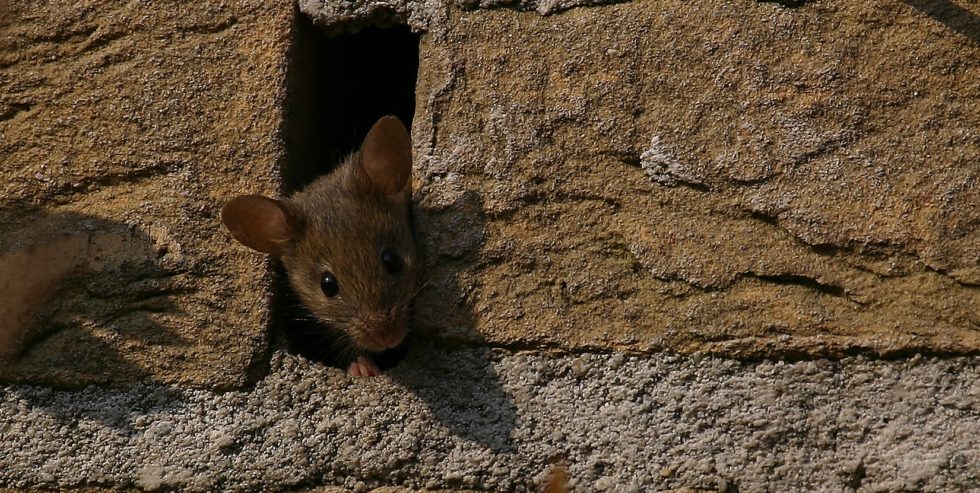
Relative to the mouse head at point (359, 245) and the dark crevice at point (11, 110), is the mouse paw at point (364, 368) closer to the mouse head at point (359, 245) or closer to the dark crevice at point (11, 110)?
the mouse head at point (359, 245)

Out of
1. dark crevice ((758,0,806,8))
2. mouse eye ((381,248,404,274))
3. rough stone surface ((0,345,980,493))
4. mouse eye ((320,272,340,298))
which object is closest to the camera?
rough stone surface ((0,345,980,493))

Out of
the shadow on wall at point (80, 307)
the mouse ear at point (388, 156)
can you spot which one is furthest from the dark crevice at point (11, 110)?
the mouse ear at point (388, 156)

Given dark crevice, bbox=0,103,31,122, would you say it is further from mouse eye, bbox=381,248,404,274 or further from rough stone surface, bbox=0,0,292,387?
mouse eye, bbox=381,248,404,274

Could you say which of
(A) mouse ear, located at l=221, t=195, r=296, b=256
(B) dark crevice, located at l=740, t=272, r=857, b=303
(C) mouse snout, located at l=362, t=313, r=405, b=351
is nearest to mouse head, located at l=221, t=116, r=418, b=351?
(C) mouse snout, located at l=362, t=313, r=405, b=351

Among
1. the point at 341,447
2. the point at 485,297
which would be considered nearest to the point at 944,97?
the point at 485,297

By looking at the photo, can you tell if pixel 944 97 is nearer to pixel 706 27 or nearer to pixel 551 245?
pixel 706 27
